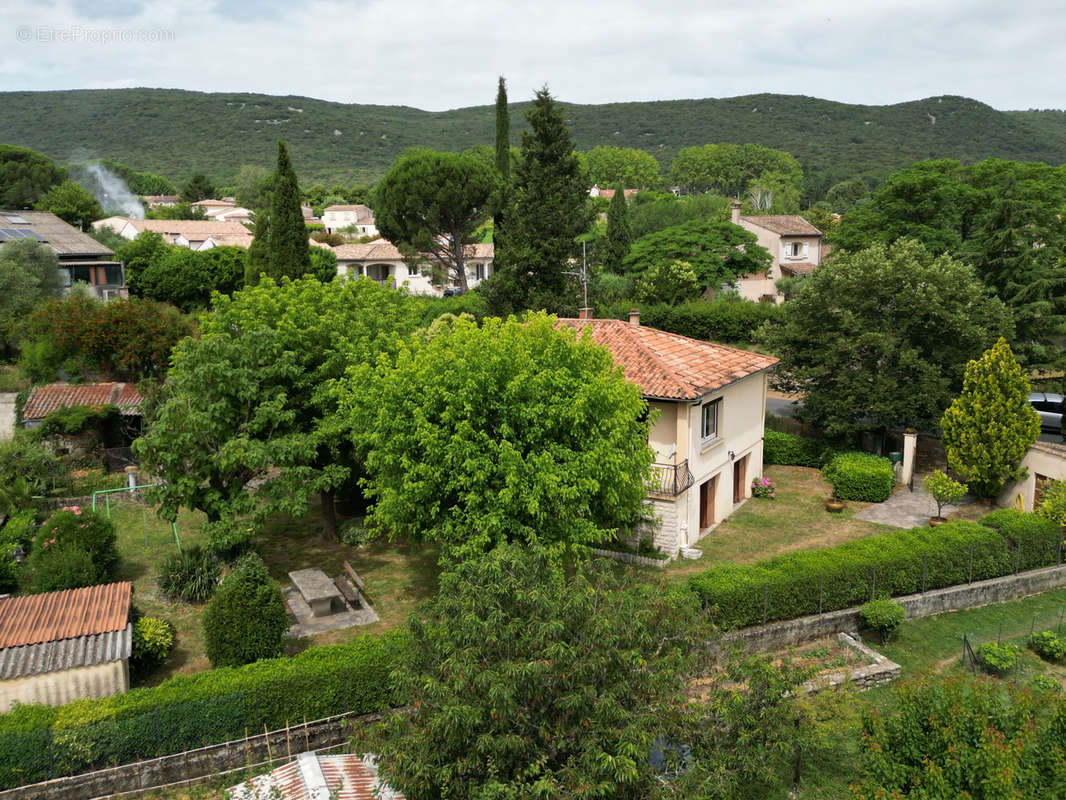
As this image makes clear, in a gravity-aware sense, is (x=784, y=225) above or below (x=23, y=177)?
below

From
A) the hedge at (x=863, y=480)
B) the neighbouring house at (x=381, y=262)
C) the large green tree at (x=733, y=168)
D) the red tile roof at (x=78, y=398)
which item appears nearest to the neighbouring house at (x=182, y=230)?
the neighbouring house at (x=381, y=262)

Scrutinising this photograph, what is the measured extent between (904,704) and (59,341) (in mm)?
35252

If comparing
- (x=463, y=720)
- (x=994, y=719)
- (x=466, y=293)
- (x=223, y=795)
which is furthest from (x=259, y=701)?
(x=466, y=293)

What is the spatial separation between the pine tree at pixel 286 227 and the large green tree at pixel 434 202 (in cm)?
1470

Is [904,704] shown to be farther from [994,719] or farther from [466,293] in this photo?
[466,293]

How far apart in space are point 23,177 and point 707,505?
305 feet

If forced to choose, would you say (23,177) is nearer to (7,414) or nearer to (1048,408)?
(7,414)

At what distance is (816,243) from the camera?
68125 mm

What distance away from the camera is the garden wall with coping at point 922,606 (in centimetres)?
1933

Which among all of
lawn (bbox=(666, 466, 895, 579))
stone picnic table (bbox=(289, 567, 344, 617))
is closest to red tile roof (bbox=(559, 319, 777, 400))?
lawn (bbox=(666, 466, 895, 579))

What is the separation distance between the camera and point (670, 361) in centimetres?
2625

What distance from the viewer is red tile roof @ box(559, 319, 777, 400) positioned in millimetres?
24484

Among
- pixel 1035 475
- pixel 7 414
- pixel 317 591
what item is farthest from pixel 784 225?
pixel 317 591

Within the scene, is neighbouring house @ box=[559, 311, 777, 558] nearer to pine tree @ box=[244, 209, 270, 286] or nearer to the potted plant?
the potted plant
